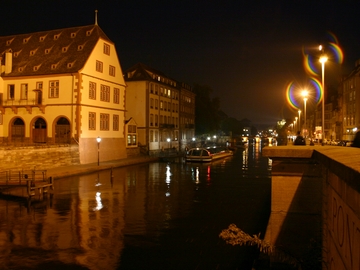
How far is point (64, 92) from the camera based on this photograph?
42.3 m

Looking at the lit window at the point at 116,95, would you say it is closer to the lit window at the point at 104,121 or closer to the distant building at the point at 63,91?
the distant building at the point at 63,91

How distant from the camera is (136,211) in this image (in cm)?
1880

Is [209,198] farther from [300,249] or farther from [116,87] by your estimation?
[116,87]

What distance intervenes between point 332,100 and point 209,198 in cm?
8557

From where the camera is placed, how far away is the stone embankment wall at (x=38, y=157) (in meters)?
32.5

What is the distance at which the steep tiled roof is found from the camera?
4391 cm

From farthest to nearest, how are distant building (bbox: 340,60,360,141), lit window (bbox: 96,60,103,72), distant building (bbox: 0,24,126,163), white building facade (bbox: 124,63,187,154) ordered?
distant building (bbox: 340,60,360,141), white building facade (bbox: 124,63,187,154), lit window (bbox: 96,60,103,72), distant building (bbox: 0,24,126,163)

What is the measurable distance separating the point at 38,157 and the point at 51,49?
17.1m

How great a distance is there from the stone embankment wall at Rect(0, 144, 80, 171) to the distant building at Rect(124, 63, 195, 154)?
2076 cm

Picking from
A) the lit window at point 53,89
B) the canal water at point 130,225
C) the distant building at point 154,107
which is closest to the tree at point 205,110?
the distant building at point 154,107

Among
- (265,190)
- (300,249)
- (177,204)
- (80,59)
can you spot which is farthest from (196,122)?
(300,249)

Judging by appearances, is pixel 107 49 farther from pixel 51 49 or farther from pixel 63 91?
pixel 63 91

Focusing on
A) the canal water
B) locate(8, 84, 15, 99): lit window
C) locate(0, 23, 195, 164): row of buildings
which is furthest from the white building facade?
the canal water

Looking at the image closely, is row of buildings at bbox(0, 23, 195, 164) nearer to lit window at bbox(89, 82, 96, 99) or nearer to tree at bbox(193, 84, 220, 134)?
lit window at bbox(89, 82, 96, 99)
